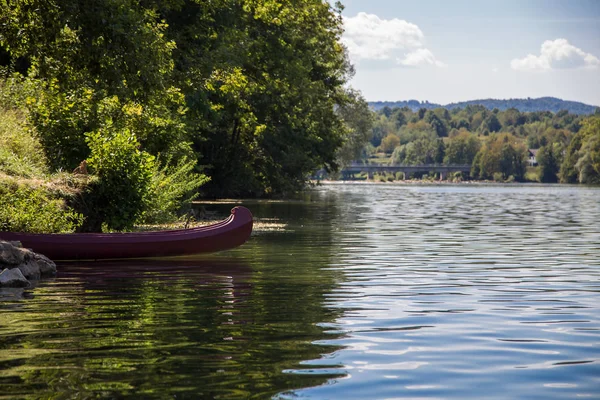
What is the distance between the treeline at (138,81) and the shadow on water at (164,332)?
4.75 m

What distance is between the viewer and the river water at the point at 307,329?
8406 millimetres

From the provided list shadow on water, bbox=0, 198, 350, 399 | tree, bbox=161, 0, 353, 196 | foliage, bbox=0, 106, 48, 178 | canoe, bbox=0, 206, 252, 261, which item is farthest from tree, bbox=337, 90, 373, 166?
shadow on water, bbox=0, 198, 350, 399

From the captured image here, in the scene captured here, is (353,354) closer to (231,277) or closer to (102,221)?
(231,277)

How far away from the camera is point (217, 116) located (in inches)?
1572

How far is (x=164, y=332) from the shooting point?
11180 millimetres

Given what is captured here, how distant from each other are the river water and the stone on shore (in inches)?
21.2

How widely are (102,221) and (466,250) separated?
388 inches

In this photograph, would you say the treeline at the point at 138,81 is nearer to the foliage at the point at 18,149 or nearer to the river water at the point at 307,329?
the foliage at the point at 18,149

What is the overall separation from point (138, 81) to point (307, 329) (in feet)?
42.1

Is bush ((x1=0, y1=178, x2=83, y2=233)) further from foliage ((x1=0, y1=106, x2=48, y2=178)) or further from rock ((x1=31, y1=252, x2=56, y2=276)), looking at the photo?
rock ((x1=31, y1=252, x2=56, y2=276))

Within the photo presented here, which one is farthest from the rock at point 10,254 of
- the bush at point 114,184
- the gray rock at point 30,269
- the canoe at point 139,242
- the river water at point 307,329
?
the bush at point 114,184

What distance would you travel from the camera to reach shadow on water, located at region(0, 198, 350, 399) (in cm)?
835

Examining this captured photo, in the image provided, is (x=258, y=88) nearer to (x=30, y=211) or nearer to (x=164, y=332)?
(x=30, y=211)

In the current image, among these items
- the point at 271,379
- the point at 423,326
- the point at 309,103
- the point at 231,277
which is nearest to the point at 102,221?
the point at 231,277
